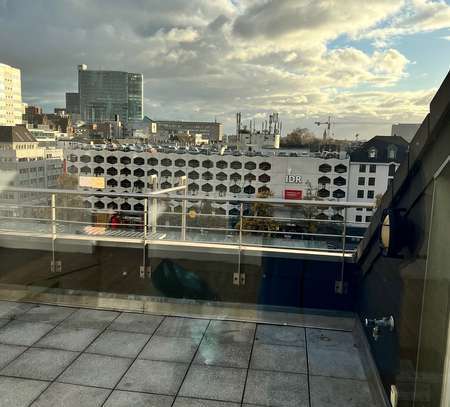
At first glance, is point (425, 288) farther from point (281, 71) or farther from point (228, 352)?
point (281, 71)

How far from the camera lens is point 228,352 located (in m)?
2.99

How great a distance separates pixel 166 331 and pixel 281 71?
920 cm

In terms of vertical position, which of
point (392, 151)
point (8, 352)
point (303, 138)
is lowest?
point (8, 352)

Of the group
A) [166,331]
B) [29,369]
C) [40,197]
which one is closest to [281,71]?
[40,197]

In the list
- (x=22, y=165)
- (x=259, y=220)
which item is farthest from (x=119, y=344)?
(x=22, y=165)

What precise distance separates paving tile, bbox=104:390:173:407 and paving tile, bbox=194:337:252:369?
1.62 feet

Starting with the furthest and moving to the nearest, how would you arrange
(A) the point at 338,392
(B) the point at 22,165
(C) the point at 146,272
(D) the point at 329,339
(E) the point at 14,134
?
(E) the point at 14,134 → (B) the point at 22,165 → (C) the point at 146,272 → (D) the point at 329,339 → (A) the point at 338,392

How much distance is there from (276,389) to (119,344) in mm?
1271

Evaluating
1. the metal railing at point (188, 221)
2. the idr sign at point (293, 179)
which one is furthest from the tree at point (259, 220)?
the idr sign at point (293, 179)

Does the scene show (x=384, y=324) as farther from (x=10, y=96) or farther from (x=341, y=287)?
(x=10, y=96)

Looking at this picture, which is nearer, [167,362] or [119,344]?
[167,362]

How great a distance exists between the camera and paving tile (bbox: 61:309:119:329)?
339 cm

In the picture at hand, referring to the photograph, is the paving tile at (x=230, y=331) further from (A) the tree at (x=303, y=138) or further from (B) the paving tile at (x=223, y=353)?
(A) the tree at (x=303, y=138)

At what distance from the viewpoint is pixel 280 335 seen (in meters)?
3.31
